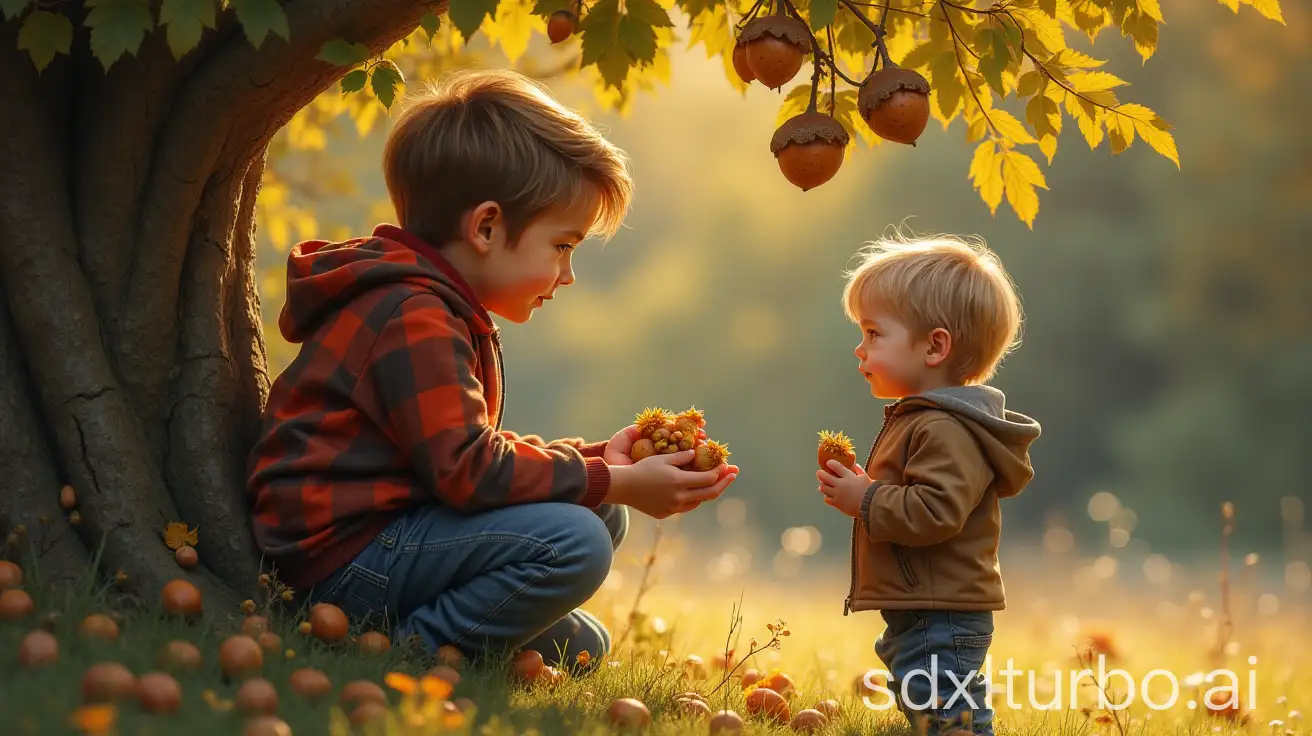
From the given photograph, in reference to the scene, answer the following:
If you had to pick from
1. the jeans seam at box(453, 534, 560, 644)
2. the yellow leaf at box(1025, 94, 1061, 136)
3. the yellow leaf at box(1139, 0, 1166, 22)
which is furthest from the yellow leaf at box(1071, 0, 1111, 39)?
the jeans seam at box(453, 534, 560, 644)

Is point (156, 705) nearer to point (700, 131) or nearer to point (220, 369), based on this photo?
point (220, 369)

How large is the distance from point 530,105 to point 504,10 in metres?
0.77

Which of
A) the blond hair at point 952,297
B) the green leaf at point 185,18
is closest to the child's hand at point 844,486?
the blond hair at point 952,297

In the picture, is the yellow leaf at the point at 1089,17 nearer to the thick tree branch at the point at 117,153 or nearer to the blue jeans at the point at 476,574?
the blue jeans at the point at 476,574

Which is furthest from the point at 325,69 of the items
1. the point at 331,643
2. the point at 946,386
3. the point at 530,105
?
the point at 946,386

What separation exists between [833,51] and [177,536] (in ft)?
6.25

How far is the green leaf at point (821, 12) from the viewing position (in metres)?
2.48

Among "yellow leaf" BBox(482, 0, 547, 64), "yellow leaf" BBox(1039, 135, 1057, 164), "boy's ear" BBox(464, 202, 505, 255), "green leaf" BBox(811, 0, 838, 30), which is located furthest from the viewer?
"yellow leaf" BBox(482, 0, 547, 64)

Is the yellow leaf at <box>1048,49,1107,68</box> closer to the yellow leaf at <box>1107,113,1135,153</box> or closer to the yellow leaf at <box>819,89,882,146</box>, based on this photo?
the yellow leaf at <box>1107,113,1135,153</box>

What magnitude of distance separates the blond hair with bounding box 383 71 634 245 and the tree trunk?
0.91 ft

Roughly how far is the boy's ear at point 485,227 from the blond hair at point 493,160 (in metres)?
0.02

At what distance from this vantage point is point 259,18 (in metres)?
2.38

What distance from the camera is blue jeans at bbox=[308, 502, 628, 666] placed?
2771 mm

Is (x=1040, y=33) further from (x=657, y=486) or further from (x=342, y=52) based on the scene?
(x=342, y=52)
